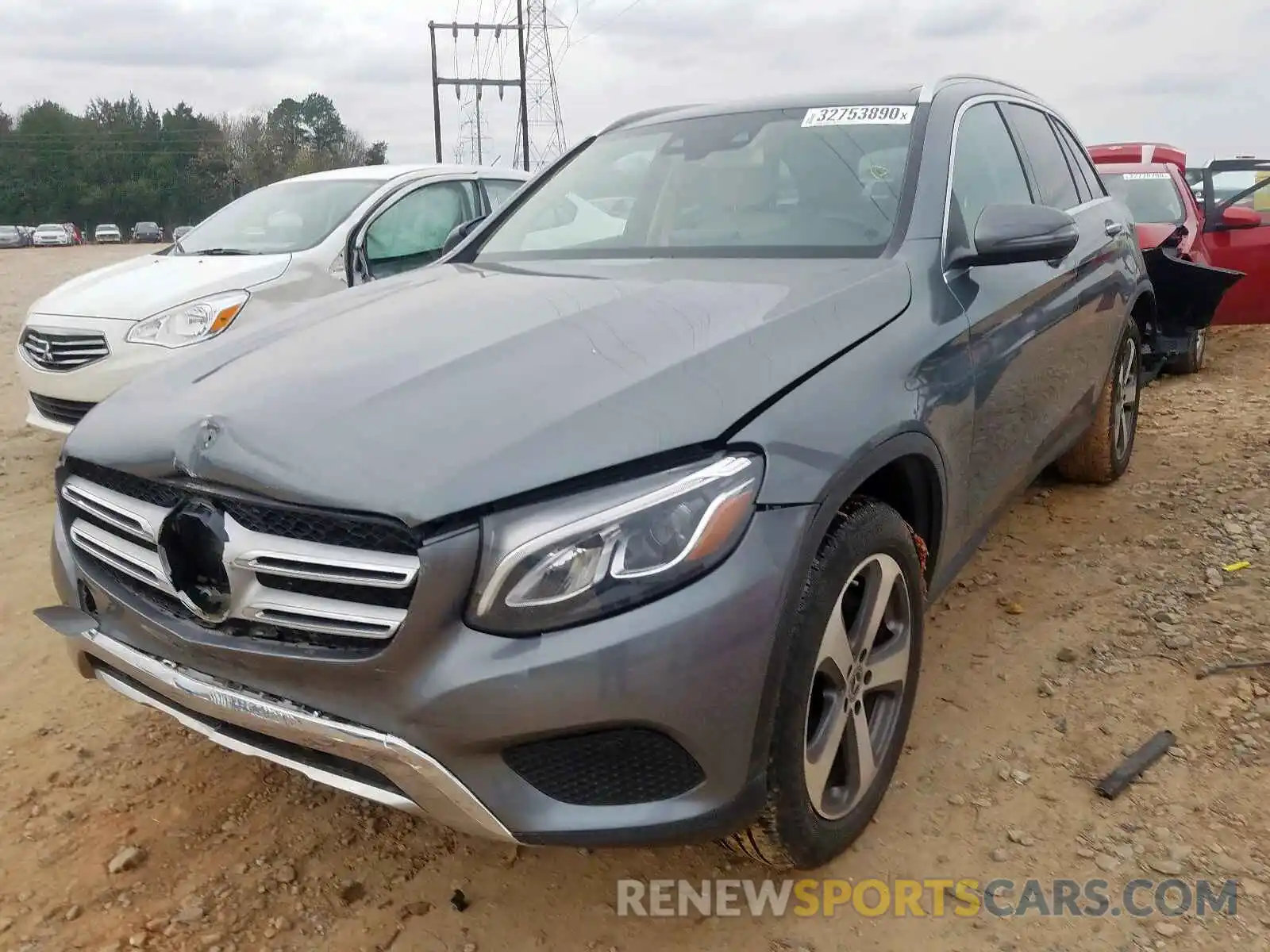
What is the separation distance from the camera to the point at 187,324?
4961mm

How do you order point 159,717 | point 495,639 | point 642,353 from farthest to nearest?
1. point 159,717
2. point 642,353
3. point 495,639

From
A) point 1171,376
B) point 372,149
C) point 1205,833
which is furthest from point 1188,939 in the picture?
point 372,149

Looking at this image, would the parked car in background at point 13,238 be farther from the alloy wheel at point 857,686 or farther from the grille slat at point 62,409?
the alloy wheel at point 857,686

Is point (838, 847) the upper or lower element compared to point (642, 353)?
lower

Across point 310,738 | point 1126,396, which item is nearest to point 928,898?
point 310,738

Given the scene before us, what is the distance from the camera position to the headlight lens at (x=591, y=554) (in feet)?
5.04

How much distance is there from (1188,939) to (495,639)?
1.49 meters

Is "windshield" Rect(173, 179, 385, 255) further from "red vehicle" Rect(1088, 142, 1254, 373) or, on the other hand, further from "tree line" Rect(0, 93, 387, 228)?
"tree line" Rect(0, 93, 387, 228)

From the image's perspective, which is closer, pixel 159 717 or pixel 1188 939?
pixel 1188 939

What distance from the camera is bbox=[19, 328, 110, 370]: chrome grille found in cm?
494

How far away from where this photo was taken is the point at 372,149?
68188 mm

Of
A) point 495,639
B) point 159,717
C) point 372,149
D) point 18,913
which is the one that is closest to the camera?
point 495,639

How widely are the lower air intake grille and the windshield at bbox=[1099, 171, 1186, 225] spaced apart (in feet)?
21.9

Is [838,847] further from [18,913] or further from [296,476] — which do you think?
[18,913]
